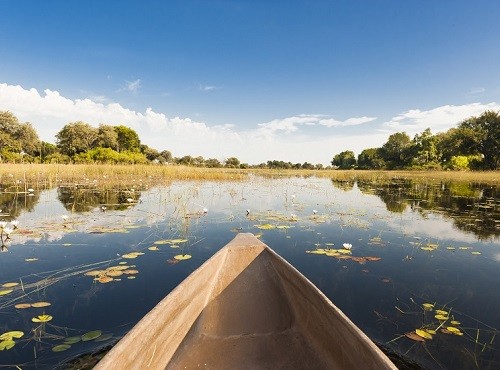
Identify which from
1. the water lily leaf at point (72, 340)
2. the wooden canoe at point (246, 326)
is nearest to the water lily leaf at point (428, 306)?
the wooden canoe at point (246, 326)

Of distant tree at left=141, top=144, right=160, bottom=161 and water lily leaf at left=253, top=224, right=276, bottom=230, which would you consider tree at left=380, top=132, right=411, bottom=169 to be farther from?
water lily leaf at left=253, top=224, right=276, bottom=230

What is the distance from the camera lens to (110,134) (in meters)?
45.4

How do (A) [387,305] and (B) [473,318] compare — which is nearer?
(B) [473,318]

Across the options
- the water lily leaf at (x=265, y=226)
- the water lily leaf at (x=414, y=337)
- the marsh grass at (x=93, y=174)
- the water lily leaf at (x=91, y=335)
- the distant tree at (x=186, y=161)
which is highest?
the distant tree at (x=186, y=161)

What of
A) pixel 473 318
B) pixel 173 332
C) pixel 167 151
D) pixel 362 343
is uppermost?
pixel 167 151

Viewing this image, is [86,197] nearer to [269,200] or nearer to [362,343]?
[269,200]

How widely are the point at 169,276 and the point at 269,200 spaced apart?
6914 mm

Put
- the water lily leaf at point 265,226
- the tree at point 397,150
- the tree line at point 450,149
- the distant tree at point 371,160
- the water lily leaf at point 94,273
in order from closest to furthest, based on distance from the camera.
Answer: the water lily leaf at point 94,273
the water lily leaf at point 265,226
the tree line at point 450,149
the tree at point 397,150
the distant tree at point 371,160

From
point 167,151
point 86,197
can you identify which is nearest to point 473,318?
point 86,197

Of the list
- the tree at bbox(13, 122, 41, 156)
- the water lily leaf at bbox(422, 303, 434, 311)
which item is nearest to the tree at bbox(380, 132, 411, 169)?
the water lily leaf at bbox(422, 303, 434, 311)

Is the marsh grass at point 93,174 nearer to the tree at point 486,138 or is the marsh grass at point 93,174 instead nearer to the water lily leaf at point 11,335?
→ the water lily leaf at point 11,335

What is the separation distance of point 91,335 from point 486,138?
43.9m

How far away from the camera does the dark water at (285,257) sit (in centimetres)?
229

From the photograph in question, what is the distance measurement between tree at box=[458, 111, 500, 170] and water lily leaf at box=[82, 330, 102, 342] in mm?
42084
